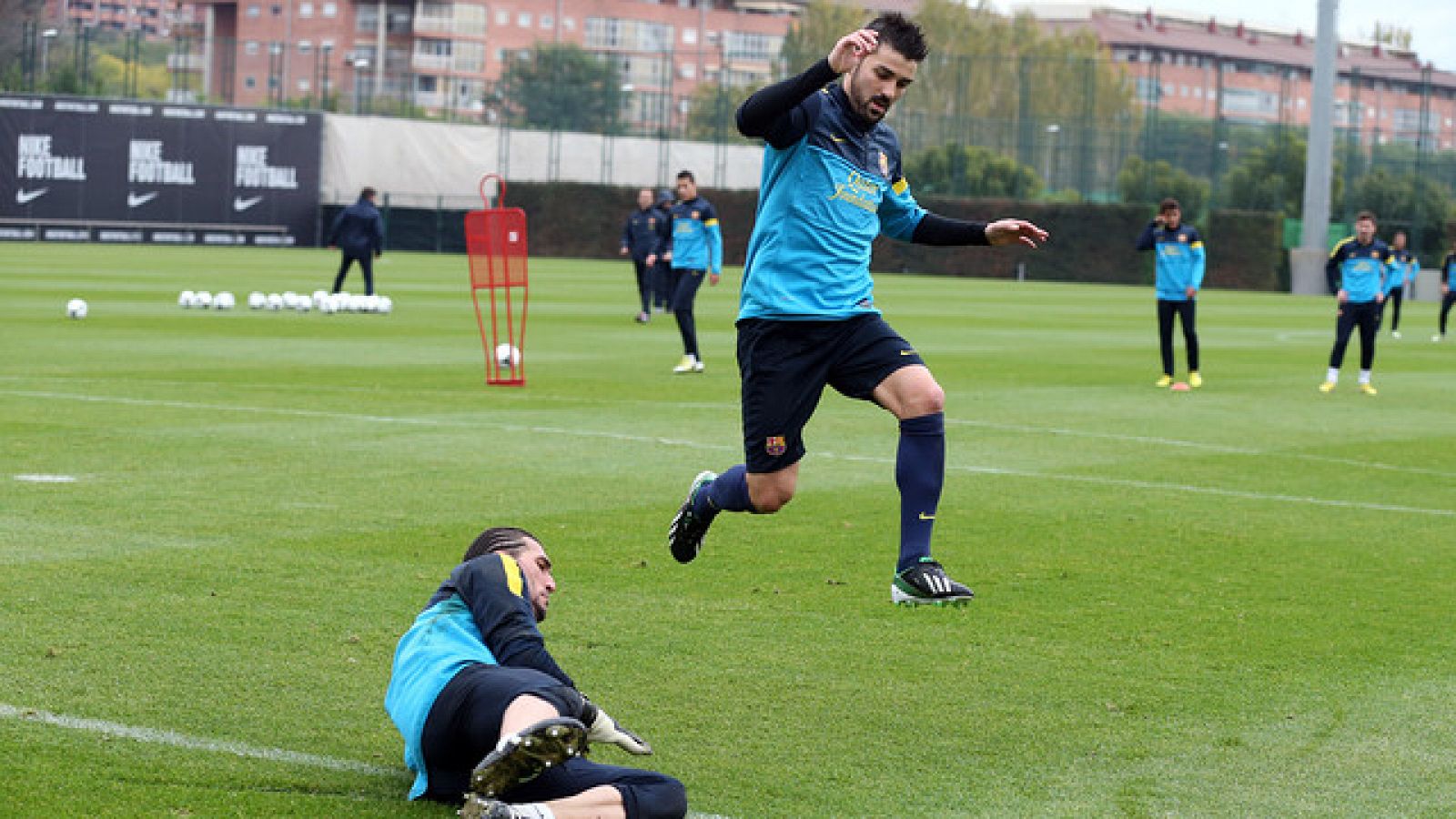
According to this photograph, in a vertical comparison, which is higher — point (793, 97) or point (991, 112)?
point (991, 112)

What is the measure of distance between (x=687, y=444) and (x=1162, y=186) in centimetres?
5842

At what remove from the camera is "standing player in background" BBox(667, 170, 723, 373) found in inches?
877

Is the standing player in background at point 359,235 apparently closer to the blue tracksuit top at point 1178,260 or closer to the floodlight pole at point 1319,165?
the blue tracksuit top at point 1178,260

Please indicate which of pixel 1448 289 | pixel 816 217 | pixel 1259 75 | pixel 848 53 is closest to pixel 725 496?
pixel 816 217

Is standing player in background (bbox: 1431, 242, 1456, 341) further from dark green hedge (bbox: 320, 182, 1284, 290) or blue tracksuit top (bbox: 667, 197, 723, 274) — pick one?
dark green hedge (bbox: 320, 182, 1284, 290)

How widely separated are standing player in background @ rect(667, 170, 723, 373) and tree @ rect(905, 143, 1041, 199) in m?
44.8

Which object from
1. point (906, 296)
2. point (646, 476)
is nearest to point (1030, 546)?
point (646, 476)

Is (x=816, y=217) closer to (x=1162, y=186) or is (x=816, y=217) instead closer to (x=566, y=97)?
(x=1162, y=186)

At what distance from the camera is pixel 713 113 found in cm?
8112

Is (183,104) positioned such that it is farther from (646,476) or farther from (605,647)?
(605,647)

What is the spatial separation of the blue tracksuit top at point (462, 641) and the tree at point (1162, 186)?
216 ft

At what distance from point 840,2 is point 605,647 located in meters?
124

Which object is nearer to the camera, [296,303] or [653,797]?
[653,797]

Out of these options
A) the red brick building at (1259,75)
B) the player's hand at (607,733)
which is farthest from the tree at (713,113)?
the player's hand at (607,733)
